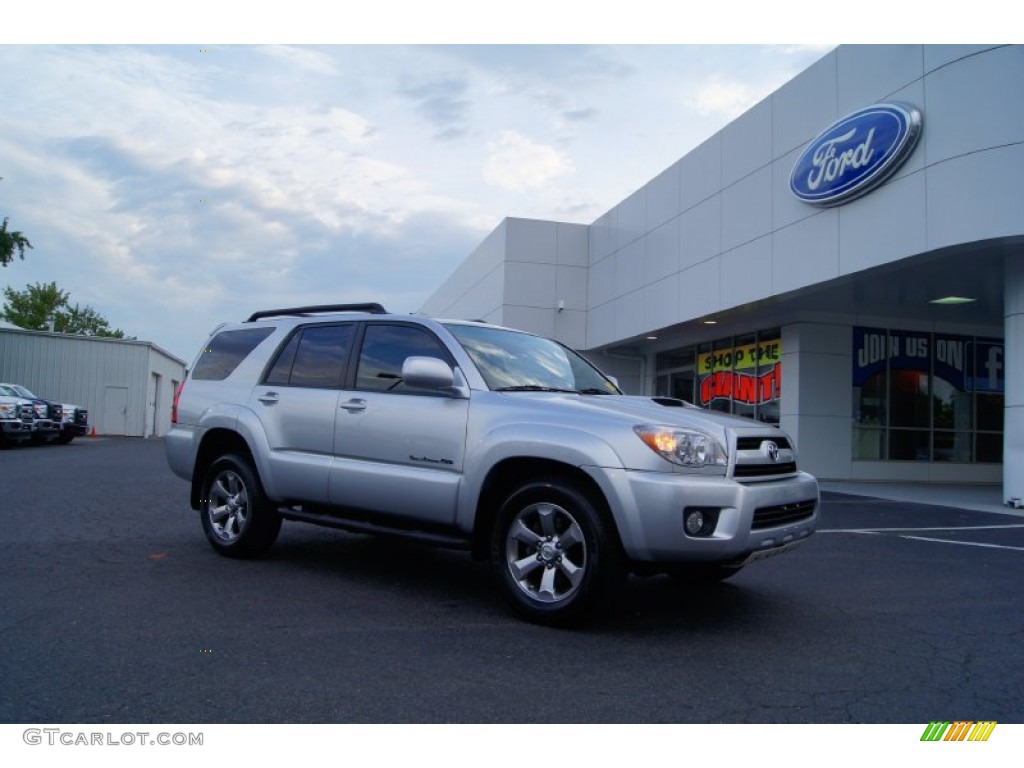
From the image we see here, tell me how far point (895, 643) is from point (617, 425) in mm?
1946

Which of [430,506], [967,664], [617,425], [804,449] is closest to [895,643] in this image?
[967,664]

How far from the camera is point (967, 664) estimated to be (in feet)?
13.5

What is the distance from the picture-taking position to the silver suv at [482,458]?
434 centimetres

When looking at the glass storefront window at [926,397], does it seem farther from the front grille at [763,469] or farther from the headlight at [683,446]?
the headlight at [683,446]

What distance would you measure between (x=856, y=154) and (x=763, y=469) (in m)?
10.5

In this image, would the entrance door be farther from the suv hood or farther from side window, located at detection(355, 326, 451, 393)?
the suv hood

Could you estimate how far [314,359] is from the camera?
616cm

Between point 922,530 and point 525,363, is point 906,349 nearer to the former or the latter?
point 922,530

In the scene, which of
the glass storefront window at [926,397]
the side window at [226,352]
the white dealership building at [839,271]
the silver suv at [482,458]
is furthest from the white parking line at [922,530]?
the glass storefront window at [926,397]

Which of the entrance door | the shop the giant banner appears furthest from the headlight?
the entrance door

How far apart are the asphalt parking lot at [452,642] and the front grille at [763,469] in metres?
0.90

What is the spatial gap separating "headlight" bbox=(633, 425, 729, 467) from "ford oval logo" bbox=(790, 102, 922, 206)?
10.1m

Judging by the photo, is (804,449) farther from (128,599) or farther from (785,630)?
(128,599)

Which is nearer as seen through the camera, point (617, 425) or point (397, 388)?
point (617, 425)
